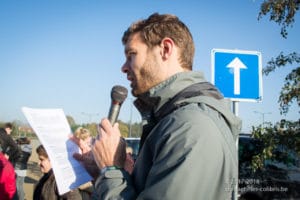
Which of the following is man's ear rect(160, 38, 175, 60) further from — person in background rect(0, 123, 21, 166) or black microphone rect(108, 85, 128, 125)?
person in background rect(0, 123, 21, 166)

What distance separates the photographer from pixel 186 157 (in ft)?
3.91

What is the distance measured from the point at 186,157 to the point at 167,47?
0.71 metres

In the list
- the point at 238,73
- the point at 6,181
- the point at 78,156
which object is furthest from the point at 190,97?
the point at 6,181

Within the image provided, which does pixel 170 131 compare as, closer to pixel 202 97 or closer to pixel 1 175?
pixel 202 97

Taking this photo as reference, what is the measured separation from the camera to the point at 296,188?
5.49 m

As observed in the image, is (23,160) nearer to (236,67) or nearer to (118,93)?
(236,67)

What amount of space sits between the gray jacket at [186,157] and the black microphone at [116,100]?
407 mm

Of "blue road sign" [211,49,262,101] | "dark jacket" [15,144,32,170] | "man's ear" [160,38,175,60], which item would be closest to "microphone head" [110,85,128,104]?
"man's ear" [160,38,175,60]

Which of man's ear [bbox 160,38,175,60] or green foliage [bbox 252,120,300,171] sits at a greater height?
man's ear [bbox 160,38,175,60]

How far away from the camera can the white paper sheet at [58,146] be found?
1.85 m

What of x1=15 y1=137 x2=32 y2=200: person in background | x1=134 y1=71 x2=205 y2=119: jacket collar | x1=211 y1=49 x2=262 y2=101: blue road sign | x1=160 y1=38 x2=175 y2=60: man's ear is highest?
x1=211 y1=49 x2=262 y2=101: blue road sign

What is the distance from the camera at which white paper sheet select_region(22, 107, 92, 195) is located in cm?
185

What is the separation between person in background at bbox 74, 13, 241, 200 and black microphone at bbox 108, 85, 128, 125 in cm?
16

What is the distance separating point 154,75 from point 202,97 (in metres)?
0.35
